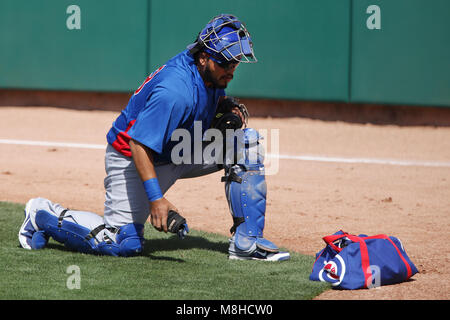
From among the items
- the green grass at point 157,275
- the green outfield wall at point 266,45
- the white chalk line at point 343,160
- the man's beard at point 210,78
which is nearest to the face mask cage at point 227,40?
the man's beard at point 210,78

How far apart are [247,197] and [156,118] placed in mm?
760

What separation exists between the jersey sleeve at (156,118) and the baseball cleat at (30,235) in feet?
3.18

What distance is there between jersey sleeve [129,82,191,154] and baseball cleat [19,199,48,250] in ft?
3.18

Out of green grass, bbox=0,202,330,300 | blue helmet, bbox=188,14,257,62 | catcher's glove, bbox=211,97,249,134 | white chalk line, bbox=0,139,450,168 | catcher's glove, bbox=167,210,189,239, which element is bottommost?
green grass, bbox=0,202,330,300

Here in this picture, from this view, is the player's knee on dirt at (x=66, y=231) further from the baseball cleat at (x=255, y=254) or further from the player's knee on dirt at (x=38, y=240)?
the baseball cleat at (x=255, y=254)

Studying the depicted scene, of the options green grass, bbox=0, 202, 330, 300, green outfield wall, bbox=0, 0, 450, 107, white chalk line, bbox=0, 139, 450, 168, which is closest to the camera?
green grass, bbox=0, 202, 330, 300

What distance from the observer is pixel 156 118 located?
4.14m

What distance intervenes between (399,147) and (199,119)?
566cm

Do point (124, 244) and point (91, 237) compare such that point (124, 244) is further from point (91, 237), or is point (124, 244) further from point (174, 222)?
point (174, 222)

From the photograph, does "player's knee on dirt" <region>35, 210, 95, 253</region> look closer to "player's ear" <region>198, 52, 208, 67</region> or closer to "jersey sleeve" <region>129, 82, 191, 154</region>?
"jersey sleeve" <region>129, 82, 191, 154</region>

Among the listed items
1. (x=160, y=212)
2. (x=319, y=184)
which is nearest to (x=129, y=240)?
(x=160, y=212)

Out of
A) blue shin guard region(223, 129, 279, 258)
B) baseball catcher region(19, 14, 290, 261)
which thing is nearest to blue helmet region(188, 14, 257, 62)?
baseball catcher region(19, 14, 290, 261)

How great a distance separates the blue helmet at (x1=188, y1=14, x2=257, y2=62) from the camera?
14.2 feet

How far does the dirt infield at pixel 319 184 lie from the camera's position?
536cm
